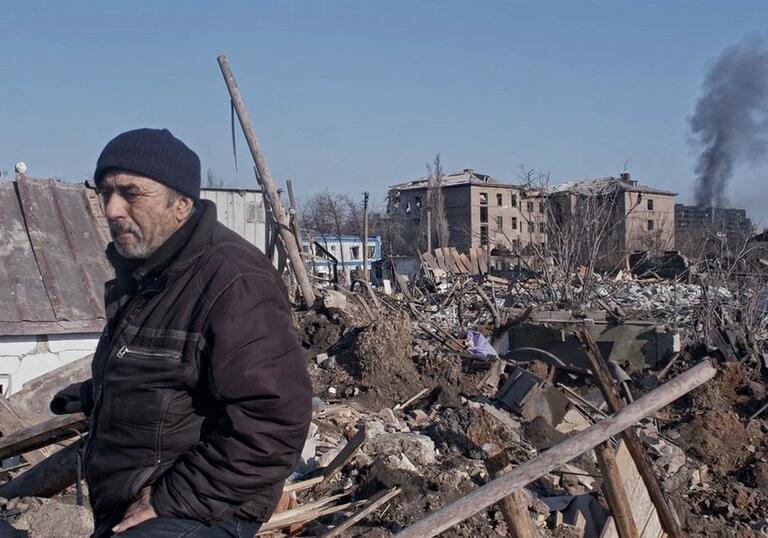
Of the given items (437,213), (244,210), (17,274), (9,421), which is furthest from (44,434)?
(437,213)

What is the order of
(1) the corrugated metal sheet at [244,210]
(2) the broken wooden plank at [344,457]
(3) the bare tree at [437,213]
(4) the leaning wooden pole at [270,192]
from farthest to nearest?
(3) the bare tree at [437,213] < (1) the corrugated metal sheet at [244,210] < (4) the leaning wooden pole at [270,192] < (2) the broken wooden plank at [344,457]

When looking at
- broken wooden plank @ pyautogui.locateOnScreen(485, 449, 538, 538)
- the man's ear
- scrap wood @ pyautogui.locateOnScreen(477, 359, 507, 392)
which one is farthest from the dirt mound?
the man's ear

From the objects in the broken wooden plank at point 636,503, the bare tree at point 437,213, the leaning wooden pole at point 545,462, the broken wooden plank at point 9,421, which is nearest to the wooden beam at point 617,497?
the broken wooden plank at point 636,503

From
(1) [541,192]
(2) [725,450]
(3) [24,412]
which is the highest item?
(1) [541,192]

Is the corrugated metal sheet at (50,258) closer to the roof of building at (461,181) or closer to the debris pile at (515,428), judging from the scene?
the debris pile at (515,428)

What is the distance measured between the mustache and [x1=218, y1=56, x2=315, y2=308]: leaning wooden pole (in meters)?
12.0

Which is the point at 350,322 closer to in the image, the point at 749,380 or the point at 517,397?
the point at 517,397

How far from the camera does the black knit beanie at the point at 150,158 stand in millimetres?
2342

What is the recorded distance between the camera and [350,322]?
524 inches

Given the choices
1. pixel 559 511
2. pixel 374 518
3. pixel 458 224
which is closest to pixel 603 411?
→ pixel 559 511

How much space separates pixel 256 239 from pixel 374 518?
14.2 metres

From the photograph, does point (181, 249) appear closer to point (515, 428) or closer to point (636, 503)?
point (636, 503)

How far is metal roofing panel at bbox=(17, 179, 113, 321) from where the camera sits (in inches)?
339

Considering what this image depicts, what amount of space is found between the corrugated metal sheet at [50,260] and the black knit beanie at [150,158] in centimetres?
639
